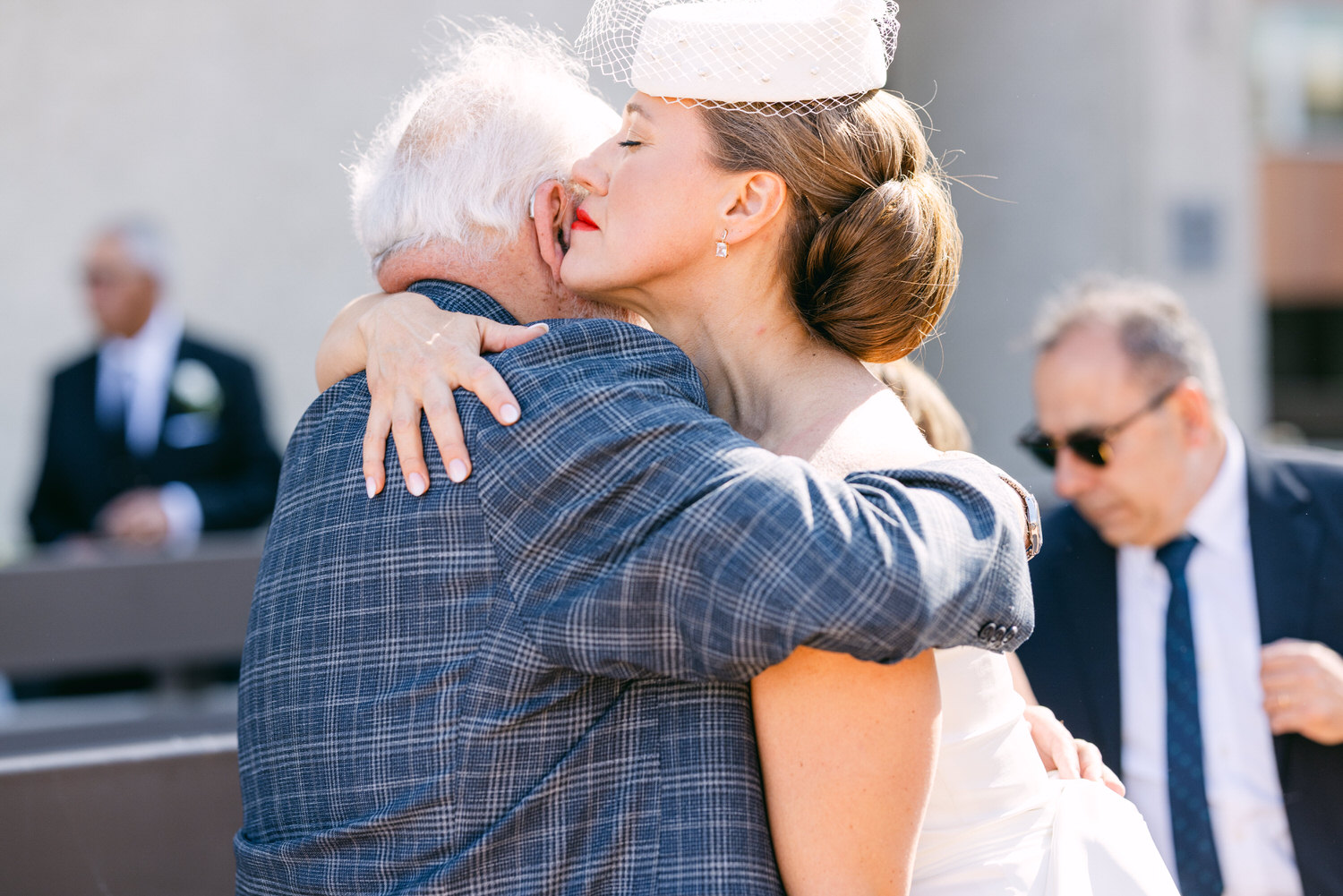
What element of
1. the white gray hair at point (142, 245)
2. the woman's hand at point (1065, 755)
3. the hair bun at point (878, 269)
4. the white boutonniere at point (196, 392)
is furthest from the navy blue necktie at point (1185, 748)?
the white gray hair at point (142, 245)

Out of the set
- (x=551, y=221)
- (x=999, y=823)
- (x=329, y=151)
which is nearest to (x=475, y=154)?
(x=551, y=221)

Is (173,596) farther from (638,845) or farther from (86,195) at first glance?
(86,195)

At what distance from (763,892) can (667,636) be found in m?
0.35

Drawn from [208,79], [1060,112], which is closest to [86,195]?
[208,79]

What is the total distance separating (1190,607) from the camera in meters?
2.96

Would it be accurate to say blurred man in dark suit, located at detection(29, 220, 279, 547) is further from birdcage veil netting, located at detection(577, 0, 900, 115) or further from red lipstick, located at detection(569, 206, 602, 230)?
birdcage veil netting, located at detection(577, 0, 900, 115)

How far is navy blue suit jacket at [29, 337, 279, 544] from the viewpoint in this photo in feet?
16.8

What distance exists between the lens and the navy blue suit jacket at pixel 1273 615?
2.70 meters

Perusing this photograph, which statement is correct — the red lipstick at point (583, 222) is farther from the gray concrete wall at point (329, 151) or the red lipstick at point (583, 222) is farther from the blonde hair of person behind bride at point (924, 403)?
the gray concrete wall at point (329, 151)

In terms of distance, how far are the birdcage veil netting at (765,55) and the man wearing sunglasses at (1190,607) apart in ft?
5.29

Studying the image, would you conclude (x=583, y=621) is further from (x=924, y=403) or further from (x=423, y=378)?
(x=924, y=403)

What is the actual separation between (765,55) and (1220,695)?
1923mm

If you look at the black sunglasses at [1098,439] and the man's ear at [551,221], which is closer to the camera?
the man's ear at [551,221]

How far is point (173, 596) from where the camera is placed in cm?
430
